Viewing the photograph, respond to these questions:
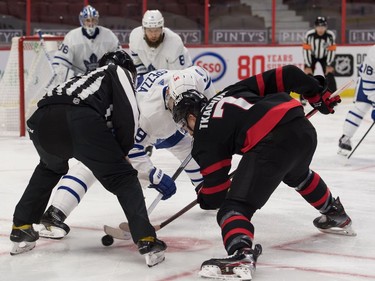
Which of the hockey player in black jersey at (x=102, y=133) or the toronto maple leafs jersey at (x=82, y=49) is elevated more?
the toronto maple leafs jersey at (x=82, y=49)

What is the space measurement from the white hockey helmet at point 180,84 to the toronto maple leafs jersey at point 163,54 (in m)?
2.56

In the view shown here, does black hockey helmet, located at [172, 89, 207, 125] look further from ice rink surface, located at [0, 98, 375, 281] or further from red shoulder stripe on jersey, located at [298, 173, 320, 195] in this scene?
red shoulder stripe on jersey, located at [298, 173, 320, 195]

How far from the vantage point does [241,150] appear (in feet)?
9.86

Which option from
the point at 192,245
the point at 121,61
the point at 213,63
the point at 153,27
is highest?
the point at 153,27

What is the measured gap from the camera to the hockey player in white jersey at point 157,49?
226 inches

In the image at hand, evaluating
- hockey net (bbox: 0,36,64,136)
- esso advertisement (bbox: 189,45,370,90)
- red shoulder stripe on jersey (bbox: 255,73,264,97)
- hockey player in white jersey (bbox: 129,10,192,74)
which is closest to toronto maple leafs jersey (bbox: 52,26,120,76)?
hockey net (bbox: 0,36,64,136)

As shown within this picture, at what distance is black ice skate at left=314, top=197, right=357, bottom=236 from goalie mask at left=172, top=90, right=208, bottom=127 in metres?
0.86

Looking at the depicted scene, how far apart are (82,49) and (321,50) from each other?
3.67 metres

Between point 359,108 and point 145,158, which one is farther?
point 359,108

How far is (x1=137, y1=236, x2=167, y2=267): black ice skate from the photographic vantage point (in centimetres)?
305

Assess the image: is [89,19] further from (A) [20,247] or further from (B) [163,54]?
(A) [20,247]

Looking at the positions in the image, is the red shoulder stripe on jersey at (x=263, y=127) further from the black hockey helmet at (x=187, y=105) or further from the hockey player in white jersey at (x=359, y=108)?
the hockey player in white jersey at (x=359, y=108)

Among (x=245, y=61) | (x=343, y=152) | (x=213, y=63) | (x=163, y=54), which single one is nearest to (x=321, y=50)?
(x=245, y=61)

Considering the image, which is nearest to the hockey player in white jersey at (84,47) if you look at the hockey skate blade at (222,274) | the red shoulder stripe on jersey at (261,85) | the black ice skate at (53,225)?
the black ice skate at (53,225)
